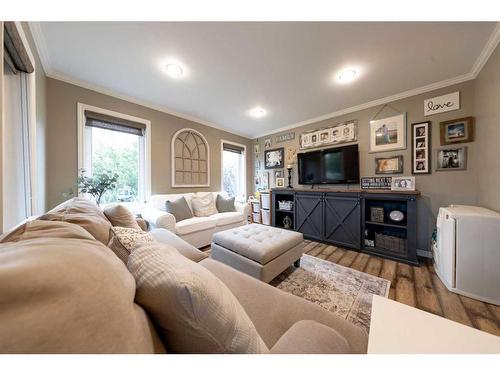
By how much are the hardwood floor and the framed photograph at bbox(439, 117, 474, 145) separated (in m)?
1.53

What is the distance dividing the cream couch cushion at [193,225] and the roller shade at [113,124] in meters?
1.59

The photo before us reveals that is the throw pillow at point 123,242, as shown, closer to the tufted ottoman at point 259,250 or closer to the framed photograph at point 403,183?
the tufted ottoman at point 259,250

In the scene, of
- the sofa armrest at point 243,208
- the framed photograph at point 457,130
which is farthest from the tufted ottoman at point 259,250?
the framed photograph at point 457,130

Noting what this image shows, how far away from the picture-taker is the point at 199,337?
0.40m

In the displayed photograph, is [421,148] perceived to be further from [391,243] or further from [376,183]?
[391,243]

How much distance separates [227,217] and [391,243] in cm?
236

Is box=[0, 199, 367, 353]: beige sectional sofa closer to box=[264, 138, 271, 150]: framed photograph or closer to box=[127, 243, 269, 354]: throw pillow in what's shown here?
box=[127, 243, 269, 354]: throw pillow

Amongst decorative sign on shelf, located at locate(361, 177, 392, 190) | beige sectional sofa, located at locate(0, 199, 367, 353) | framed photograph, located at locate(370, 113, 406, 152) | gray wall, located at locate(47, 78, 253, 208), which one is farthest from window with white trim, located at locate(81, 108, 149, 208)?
framed photograph, located at locate(370, 113, 406, 152)

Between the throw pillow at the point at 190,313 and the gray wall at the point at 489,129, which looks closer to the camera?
the throw pillow at the point at 190,313

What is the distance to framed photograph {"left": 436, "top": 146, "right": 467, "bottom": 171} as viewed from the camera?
2.06 m

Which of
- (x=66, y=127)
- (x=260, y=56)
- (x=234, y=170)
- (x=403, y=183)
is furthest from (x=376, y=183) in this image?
(x=66, y=127)

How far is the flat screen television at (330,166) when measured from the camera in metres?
2.80
